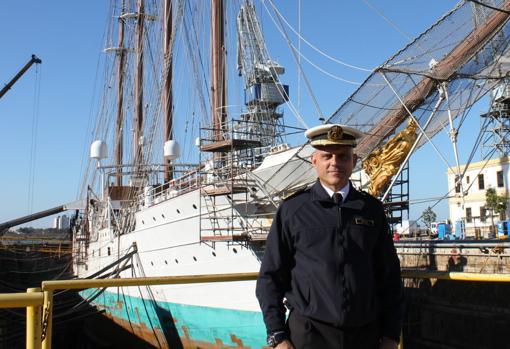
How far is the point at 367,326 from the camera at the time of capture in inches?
108

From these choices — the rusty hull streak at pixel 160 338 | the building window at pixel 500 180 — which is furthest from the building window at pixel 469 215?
the rusty hull streak at pixel 160 338

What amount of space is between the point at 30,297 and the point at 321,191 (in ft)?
5.41

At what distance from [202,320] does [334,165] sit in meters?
10.6

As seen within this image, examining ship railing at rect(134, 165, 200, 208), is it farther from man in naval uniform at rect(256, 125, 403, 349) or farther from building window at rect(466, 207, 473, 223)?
building window at rect(466, 207, 473, 223)

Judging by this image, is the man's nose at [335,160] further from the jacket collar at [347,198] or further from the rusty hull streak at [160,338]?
the rusty hull streak at [160,338]

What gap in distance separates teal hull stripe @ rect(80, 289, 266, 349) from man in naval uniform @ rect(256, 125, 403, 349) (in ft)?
27.6

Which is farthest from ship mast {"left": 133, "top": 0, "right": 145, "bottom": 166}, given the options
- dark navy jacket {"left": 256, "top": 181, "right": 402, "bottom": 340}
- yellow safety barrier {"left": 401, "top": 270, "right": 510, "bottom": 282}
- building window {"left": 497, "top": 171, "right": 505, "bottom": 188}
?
dark navy jacket {"left": 256, "top": 181, "right": 402, "bottom": 340}

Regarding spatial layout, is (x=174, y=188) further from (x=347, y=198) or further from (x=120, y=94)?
(x=120, y=94)

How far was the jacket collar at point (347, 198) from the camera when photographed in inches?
109

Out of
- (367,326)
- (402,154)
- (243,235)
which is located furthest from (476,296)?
(367,326)

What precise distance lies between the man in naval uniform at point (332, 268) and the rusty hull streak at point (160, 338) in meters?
9.11

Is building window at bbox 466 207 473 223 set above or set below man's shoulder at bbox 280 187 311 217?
above

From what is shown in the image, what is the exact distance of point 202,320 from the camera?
41.7ft

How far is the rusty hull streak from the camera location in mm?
11610
